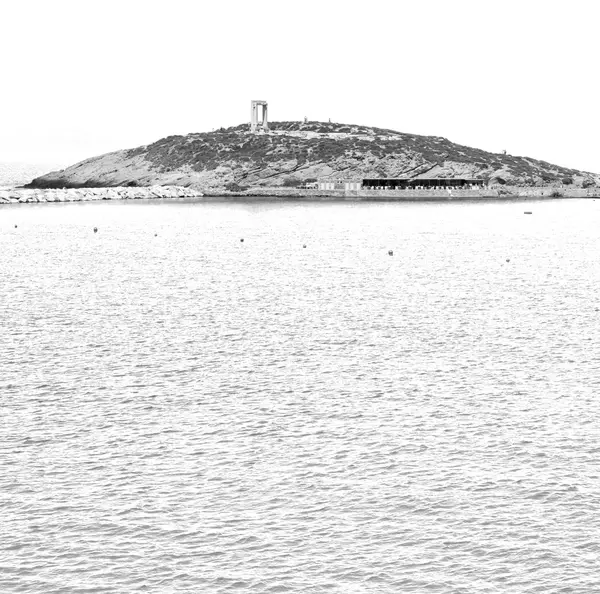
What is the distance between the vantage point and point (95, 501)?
29734mm

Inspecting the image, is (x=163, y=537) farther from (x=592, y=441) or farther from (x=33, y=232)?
(x=33, y=232)

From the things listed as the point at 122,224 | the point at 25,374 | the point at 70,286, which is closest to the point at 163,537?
the point at 25,374

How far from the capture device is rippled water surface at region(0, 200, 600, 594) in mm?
25719

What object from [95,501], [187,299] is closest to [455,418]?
[95,501]

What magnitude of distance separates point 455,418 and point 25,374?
59.9ft

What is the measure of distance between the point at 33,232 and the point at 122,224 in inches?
1090

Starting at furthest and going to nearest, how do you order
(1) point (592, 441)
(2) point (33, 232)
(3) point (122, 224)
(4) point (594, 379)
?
(3) point (122, 224), (2) point (33, 232), (4) point (594, 379), (1) point (592, 441)

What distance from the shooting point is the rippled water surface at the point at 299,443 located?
84.4 feet

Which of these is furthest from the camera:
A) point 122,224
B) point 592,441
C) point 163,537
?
point 122,224

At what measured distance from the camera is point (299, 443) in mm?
35312

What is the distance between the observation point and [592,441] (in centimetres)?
3528

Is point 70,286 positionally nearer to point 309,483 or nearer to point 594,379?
point 594,379

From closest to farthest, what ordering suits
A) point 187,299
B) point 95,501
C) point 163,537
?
point 163,537 → point 95,501 → point 187,299

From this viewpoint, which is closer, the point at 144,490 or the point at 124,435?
the point at 144,490
